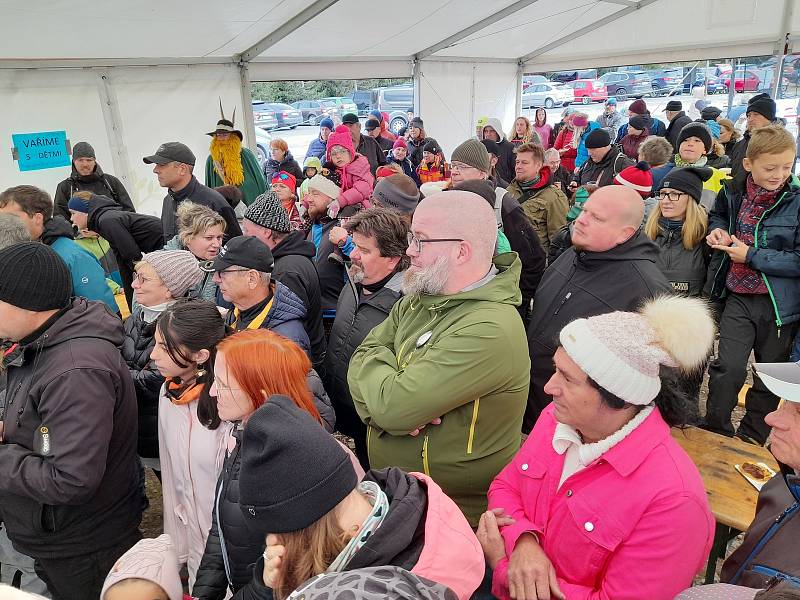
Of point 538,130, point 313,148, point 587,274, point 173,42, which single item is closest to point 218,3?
point 173,42

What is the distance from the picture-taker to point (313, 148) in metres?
9.51

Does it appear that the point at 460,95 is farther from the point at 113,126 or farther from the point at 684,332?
the point at 684,332

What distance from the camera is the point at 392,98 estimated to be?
1766cm

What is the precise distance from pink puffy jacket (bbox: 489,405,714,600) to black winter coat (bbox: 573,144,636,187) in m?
4.84

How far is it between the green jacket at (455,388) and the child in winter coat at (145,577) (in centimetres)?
78

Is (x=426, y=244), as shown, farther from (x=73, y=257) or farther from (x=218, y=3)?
(x=218, y=3)

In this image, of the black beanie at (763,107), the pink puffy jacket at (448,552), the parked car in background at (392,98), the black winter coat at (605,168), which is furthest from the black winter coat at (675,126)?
the parked car in background at (392,98)

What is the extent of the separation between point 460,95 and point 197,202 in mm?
8341

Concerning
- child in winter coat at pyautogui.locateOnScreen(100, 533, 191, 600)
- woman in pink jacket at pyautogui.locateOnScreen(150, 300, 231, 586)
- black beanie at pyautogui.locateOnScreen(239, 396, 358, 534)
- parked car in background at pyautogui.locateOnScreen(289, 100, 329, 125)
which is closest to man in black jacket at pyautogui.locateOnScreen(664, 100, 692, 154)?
woman in pink jacket at pyautogui.locateOnScreen(150, 300, 231, 586)

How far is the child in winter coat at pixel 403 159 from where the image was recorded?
30.0 ft

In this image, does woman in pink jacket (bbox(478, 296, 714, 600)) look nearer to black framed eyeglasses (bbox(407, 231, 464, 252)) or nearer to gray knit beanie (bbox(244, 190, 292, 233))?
black framed eyeglasses (bbox(407, 231, 464, 252))

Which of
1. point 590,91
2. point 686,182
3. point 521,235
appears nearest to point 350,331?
point 521,235

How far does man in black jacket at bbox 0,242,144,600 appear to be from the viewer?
1.85 metres

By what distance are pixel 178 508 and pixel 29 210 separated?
2227 millimetres
